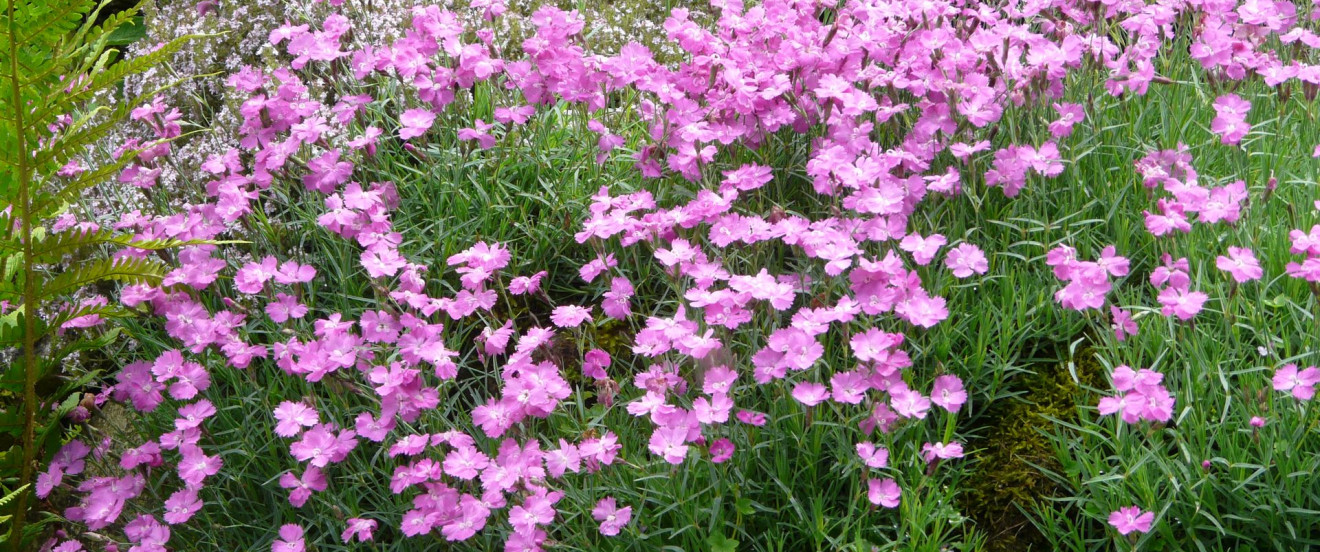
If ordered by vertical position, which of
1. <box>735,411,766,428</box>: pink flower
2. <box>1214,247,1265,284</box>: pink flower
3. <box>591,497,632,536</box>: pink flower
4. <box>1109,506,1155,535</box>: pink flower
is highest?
<box>1214,247,1265,284</box>: pink flower

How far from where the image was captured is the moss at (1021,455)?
7.03ft

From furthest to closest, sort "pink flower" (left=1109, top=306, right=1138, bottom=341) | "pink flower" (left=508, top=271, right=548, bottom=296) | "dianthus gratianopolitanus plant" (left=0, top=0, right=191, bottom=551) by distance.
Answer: "pink flower" (left=508, top=271, right=548, bottom=296) → "dianthus gratianopolitanus plant" (left=0, top=0, right=191, bottom=551) → "pink flower" (left=1109, top=306, right=1138, bottom=341)

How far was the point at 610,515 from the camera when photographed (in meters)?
2.00

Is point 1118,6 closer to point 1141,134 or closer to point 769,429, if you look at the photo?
point 1141,134

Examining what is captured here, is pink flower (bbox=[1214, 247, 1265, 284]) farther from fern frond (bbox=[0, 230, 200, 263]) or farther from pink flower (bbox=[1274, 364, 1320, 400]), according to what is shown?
fern frond (bbox=[0, 230, 200, 263])

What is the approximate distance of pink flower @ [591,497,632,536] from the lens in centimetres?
197

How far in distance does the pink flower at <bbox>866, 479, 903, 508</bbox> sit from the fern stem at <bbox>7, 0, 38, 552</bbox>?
68.5 inches

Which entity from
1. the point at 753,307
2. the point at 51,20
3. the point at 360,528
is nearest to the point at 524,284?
the point at 753,307

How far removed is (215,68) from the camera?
3.57 metres

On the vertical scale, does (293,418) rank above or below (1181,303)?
below

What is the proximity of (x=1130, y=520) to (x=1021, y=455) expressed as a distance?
377 millimetres

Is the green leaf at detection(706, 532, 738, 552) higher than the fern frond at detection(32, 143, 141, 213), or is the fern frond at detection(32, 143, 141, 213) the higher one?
the fern frond at detection(32, 143, 141, 213)

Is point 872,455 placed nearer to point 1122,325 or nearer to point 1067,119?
point 1122,325

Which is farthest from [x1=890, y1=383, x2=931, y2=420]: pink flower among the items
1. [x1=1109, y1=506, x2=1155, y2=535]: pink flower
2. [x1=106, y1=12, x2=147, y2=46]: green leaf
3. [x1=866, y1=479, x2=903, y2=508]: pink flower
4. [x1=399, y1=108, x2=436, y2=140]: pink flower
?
[x1=106, y1=12, x2=147, y2=46]: green leaf
